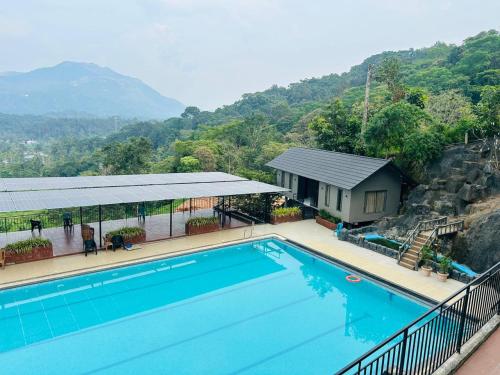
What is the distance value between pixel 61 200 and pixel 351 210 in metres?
12.8

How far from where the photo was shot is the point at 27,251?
45.2ft

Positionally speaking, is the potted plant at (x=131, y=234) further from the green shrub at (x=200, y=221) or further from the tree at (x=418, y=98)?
the tree at (x=418, y=98)

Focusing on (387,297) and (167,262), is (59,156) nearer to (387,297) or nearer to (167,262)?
(167,262)

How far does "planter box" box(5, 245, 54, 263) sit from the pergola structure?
1783 mm

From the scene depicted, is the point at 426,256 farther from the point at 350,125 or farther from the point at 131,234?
the point at 350,125

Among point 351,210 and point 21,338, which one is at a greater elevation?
point 351,210

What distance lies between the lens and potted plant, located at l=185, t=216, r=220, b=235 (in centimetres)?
1773

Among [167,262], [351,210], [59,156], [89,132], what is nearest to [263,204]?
[351,210]

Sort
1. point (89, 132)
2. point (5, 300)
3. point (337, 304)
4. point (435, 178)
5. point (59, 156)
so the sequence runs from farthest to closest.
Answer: point (89, 132), point (59, 156), point (435, 178), point (337, 304), point (5, 300)

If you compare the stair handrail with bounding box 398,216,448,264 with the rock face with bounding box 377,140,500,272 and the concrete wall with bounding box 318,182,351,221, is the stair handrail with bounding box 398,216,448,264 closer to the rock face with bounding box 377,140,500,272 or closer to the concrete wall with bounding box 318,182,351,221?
the rock face with bounding box 377,140,500,272

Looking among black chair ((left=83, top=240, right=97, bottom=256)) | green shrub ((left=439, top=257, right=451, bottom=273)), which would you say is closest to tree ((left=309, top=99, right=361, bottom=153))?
green shrub ((left=439, top=257, right=451, bottom=273))

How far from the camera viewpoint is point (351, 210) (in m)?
18.5

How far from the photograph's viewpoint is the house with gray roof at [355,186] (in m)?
18.5

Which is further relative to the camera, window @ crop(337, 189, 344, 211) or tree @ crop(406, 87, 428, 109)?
tree @ crop(406, 87, 428, 109)
